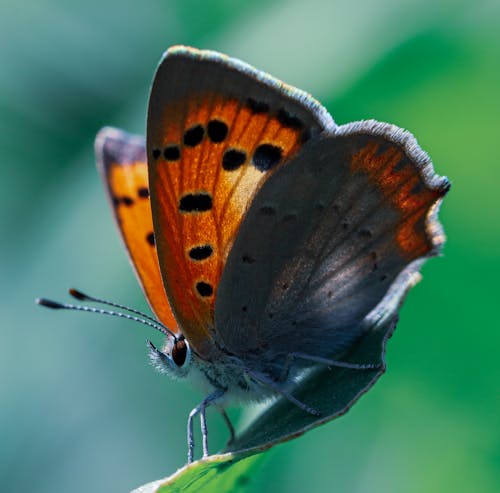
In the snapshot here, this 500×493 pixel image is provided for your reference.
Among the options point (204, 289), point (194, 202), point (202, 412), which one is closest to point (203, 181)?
point (194, 202)

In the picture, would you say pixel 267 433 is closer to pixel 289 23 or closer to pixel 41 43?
pixel 289 23

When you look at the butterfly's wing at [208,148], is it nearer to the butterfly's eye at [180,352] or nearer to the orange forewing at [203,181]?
the orange forewing at [203,181]

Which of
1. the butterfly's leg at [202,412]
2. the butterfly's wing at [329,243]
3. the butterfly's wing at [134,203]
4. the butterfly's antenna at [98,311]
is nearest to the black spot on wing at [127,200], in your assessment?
the butterfly's wing at [134,203]

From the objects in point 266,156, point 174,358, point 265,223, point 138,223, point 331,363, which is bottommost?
point 331,363

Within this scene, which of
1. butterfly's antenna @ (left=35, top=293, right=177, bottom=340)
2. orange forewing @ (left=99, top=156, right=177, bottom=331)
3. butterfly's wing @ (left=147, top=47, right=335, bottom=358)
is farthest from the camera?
orange forewing @ (left=99, top=156, right=177, bottom=331)

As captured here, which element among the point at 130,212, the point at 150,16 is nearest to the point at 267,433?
the point at 130,212

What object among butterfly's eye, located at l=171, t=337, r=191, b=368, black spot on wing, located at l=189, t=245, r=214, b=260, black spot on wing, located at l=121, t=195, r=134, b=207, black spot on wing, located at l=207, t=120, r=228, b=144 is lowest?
butterfly's eye, located at l=171, t=337, r=191, b=368

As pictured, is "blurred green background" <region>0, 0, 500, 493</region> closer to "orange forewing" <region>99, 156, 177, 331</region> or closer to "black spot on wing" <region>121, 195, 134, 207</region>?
"orange forewing" <region>99, 156, 177, 331</region>

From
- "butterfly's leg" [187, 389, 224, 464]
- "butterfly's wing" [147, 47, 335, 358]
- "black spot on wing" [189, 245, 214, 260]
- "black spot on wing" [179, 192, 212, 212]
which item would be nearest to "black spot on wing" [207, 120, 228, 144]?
"butterfly's wing" [147, 47, 335, 358]

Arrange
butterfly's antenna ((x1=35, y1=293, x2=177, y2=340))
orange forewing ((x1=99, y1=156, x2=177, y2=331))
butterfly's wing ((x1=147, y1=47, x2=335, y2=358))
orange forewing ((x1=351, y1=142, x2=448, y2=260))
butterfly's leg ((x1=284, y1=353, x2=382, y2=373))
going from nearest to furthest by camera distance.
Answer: butterfly's leg ((x1=284, y1=353, x2=382, y2=373)), butterfly's wing ((x1=147, y1=47, x2=335, y2=358)), orange forewing ((x1=351, y1=142, x2=448, y2=260)), butterfly's antenna ((x1=35, y1=293, x2=177, y2=340)), orange forewing ((x1=99, y1=156, x2=177, y2=331))

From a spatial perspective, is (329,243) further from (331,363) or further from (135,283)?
(135,283)
